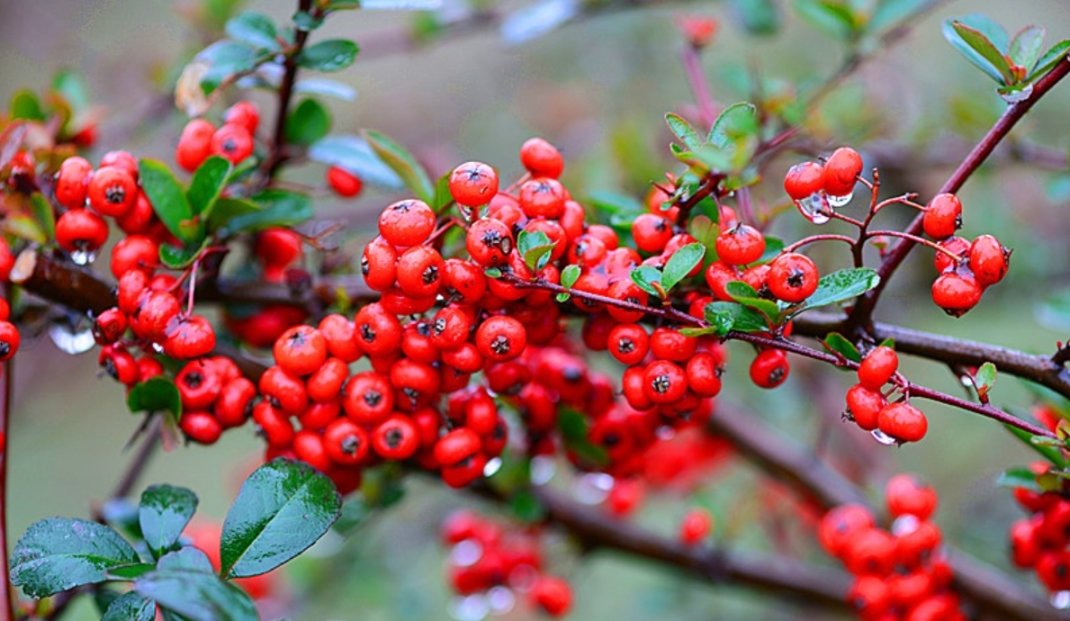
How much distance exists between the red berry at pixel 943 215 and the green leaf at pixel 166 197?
3.29 feet

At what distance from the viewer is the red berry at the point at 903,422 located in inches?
45.2

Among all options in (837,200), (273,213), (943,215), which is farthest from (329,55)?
(943,215)

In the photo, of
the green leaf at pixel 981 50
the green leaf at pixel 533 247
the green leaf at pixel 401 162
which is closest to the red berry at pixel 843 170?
the green leaf at pixel 981 50

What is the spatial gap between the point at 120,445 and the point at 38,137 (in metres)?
3.86

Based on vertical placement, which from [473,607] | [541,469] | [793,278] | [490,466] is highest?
[793,278]

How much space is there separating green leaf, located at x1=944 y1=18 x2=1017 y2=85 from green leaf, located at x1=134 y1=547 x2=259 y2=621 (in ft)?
3.62

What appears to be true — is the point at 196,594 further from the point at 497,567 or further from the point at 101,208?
the point at 497,567

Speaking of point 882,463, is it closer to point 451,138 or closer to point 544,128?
point 544,128

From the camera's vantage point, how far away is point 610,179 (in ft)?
8.27

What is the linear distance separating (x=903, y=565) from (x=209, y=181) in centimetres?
131

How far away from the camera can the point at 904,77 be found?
3.56 m

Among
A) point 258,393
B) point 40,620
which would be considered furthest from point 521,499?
point 40,620

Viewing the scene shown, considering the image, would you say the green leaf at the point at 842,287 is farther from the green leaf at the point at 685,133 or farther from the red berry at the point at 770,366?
the green leaf at the point at 685,133

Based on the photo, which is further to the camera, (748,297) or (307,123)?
(307,123)
